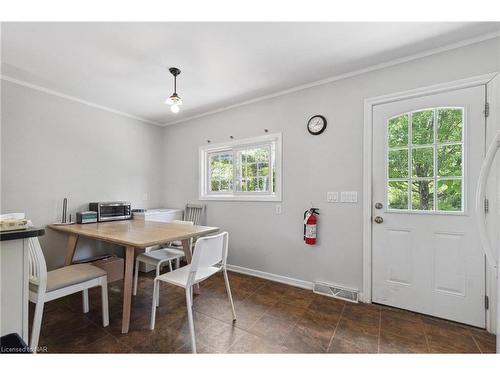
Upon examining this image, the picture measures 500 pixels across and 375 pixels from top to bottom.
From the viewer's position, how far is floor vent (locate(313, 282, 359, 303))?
90.2 inches

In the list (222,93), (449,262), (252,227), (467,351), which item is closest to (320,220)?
(252,227)

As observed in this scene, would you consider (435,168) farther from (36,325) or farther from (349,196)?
(36,325)

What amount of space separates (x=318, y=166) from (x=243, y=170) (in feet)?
3.69

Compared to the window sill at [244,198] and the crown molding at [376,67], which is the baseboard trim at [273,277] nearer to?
the window sill at [244,198]

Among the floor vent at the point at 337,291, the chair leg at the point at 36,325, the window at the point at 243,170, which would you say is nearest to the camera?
the chair leg at the point at 36,325

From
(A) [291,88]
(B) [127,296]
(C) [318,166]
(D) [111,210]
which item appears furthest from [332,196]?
(D) [111,210]

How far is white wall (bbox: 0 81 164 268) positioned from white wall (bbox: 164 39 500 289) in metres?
1.45

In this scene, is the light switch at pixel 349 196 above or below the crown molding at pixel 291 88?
below

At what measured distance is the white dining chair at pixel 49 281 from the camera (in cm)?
151

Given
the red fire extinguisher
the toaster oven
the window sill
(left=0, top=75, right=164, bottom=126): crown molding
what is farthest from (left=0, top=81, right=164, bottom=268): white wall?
the red fire extinguisher

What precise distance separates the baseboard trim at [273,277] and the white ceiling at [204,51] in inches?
91.7

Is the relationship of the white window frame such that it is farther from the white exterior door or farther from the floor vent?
the floor vent

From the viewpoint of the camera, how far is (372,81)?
2246 mm

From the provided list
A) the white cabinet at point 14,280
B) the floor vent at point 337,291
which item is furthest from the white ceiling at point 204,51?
the floor vent at point 337,291
